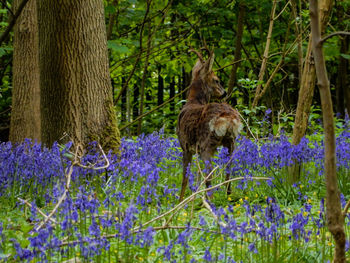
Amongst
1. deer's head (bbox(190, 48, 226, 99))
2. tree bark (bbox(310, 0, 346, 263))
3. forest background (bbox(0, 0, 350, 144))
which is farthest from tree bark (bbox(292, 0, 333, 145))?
tree bark (bbox(310, 0, 346, 263))

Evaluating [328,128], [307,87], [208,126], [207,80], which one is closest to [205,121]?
[208,126]

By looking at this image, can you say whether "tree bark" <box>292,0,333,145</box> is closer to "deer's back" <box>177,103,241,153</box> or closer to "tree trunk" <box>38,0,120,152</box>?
"deer's back" <box>177,103,241,153</box>

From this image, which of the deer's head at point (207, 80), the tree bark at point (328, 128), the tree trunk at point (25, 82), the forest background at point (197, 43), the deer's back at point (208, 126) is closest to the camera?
the tree bark at point (328, 128)

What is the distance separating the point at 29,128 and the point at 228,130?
4.92 metres

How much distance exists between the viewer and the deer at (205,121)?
187 inches

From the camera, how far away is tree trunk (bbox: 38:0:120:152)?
5.87 metres

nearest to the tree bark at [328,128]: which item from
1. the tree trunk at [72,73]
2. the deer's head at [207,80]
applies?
the deer's head at [207,80]

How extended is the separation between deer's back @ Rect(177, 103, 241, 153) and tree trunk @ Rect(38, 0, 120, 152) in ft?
4.90

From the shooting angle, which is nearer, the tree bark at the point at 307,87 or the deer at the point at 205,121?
the deer at the point at 205,121

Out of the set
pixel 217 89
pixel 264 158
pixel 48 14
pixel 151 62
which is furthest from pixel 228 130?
pixel 151 62

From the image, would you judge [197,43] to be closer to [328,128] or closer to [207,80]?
[207,80]

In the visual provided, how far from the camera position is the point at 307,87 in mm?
5520

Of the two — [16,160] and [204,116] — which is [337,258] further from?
[16,160]

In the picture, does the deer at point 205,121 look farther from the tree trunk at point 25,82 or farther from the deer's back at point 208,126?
the tree trunk at point 25,82
